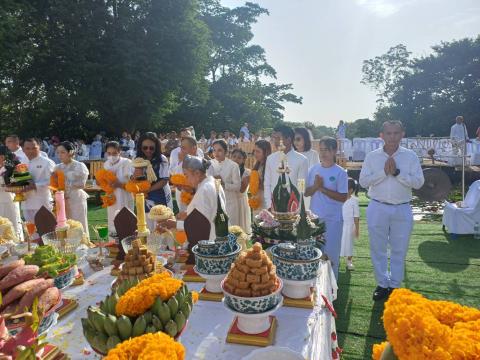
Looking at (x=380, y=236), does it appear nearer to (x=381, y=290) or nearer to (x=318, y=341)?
(x=381, y=290)

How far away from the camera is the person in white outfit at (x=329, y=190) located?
13.6 ft

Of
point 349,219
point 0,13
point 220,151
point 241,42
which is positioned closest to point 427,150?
point 349,219

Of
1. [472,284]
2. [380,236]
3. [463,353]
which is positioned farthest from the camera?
[472,284]

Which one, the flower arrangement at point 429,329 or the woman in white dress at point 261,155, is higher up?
the woman in white dress at point 261,155

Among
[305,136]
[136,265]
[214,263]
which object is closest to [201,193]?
[214,263]

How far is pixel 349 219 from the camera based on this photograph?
5.49 meters

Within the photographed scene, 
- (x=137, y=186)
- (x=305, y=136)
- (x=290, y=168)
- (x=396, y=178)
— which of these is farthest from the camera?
(x=305, y=136)

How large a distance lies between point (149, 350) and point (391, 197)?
3648mm

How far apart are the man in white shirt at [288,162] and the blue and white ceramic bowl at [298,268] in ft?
8.26

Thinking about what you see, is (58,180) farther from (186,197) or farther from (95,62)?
(95,62)

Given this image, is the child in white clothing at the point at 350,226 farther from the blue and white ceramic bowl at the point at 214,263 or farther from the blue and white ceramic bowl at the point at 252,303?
the blue and white ceramic bowl at the point at 252,303

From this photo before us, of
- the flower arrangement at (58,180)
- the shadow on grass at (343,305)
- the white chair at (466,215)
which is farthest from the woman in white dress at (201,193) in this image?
the white chair at (466,215)

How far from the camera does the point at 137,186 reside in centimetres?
459

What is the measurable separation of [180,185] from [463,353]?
3.69 meters
